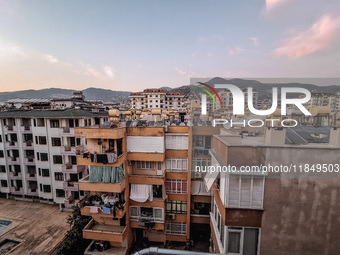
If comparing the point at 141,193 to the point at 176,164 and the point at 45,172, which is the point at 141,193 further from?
the point at 45,172

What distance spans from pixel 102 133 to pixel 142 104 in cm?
6327

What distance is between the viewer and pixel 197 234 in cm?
1401

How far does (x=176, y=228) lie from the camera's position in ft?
44.8

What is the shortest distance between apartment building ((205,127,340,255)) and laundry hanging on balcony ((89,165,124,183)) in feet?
24.9

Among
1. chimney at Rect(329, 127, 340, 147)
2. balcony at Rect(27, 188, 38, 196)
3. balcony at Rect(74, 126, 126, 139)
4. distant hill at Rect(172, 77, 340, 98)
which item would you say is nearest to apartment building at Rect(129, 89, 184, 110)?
balcony at Rect(27, 188, 38, 196)

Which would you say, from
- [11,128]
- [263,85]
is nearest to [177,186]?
[263,85]

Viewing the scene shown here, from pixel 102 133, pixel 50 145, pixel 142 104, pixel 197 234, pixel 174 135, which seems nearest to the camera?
pixel 102 133

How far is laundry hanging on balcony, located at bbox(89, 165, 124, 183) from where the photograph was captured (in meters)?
11.6

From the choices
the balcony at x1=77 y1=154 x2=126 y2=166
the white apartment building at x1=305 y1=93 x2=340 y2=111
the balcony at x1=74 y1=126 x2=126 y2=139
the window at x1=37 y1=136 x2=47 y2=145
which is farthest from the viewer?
the window at x1=37 y1=136 x2=47 y2=145

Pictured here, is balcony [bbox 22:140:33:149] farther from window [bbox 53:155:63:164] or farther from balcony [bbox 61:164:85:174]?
balcony [bbox 61:164:85:174]

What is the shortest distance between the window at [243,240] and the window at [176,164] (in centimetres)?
663

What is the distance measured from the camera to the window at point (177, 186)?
13.2 metres

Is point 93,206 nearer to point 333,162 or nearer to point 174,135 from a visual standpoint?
point 174,135

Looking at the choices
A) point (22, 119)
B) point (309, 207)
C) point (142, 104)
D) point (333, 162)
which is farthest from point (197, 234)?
point (142, 104)
